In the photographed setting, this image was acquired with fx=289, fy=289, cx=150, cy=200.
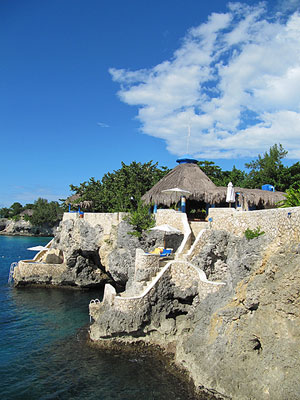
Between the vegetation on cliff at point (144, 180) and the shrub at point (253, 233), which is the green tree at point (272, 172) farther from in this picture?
the shrub at point (253, 233)

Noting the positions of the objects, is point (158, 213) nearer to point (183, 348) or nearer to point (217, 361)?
point (183, 348)

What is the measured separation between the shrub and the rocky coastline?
56cm

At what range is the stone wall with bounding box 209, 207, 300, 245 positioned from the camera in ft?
40.0

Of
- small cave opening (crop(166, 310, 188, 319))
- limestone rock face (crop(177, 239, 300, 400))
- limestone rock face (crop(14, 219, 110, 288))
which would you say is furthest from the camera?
limestone rock face (crop(14, 219, 110, 288))

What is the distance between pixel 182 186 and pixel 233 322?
1337cm

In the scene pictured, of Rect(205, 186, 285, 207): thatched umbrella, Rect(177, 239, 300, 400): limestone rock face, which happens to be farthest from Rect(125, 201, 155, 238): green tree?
Rect(177, 239, 300, 400): limestone rock face

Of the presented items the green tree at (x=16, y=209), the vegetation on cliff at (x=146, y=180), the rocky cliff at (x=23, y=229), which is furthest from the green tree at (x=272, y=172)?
the green tree at (x=16, y=209)

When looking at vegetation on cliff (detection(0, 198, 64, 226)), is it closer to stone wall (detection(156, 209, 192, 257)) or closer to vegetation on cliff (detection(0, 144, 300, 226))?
vegetation on cliff (detection(0, 144, 300, 226))

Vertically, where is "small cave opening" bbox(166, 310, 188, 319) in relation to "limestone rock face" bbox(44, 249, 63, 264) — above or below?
below

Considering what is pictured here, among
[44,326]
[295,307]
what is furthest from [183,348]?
[44,326]

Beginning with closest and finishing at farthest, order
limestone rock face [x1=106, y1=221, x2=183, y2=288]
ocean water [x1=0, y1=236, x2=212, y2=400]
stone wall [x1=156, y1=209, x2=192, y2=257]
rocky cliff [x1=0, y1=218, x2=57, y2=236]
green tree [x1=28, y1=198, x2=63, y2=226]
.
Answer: ocean water [x1=0, y1=236, x2=212, y2=400]
stone wall [x1=156, y1=209, x2=192, y2=257]
limestone rock face [x1=106, y1=221, x2=183, y2=288]
green tree [x1=28, y1=198, x2=63, y2=226]
rocky cliff [x1=0, y1=218, x2=57, y2=236]

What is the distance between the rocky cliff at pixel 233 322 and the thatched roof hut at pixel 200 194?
628cm

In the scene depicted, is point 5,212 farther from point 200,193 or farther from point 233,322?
point 233,322

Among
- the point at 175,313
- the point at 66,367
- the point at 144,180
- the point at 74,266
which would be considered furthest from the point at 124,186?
the point at 66,367
